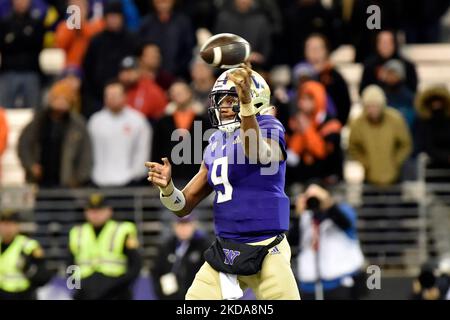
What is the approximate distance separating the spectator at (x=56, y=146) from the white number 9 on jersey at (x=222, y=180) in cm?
556

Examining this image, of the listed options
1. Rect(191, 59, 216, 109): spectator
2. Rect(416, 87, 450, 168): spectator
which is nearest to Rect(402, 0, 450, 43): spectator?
Rect(416, 87, 450, 168): spectator

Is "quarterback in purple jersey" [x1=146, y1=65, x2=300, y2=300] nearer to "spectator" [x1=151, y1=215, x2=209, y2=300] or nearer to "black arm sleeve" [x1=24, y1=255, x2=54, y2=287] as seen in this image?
"spectator" [x1=151, y1=215, x2=209, y2=300]

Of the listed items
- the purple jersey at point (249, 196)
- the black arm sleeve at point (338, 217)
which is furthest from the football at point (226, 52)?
the black arm sleeve at point (338, 217)

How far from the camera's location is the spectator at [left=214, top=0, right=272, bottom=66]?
16078mm

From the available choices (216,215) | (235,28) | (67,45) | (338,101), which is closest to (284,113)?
(338,101)

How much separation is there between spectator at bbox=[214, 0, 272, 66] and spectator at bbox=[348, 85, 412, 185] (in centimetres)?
168

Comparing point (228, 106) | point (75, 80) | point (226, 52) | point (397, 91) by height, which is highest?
point (75, 80)

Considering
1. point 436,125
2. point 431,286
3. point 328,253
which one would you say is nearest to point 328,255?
point 328,253

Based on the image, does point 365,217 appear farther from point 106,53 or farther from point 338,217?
point 106,53

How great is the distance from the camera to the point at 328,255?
1348 cm

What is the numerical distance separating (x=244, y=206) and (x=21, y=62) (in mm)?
7679

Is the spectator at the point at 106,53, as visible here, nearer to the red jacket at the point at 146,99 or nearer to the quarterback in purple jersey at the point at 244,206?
the red jacket at the point at 146,99
